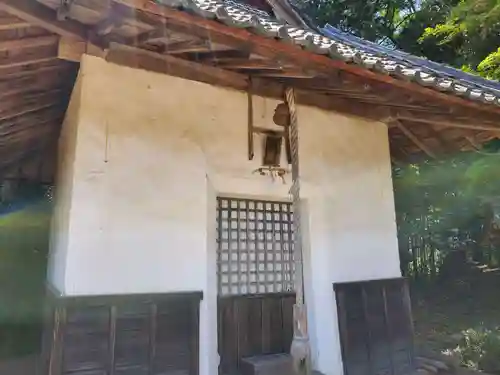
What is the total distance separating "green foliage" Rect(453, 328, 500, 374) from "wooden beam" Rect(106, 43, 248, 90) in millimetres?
6190

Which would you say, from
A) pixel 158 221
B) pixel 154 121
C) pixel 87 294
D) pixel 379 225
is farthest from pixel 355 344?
pixel 154 121

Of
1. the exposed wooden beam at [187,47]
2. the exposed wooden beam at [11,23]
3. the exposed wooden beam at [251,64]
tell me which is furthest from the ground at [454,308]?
the exposed wooden beam at [11,23]

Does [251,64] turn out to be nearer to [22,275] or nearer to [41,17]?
[41,17]

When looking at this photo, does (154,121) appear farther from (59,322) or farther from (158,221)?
(59,322)

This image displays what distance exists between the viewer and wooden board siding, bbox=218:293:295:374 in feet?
12.7

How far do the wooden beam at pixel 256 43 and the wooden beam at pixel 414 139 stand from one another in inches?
75.0

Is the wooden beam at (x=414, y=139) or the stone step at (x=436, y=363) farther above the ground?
the wooden beam at (x=414, y=139)

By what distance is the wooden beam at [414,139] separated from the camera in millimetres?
5391

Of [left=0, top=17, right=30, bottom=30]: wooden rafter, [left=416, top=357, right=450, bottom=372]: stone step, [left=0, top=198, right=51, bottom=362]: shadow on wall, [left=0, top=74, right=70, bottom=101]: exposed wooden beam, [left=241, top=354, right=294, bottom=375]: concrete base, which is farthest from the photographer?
[left=0, top=198, right=51, bottom=362]: shadow on wall

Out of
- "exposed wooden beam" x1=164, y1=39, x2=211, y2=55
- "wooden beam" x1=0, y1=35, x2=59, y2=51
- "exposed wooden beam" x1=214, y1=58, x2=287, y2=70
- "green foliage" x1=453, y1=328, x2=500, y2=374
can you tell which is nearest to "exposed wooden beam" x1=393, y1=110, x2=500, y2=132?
"exposed wooden beam" x1=214, y1=58, x2=287, y2=70

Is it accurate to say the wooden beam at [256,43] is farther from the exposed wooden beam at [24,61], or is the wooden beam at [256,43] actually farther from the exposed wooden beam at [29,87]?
the exposed wooden beam at [29,87]

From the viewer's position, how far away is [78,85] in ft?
11.8

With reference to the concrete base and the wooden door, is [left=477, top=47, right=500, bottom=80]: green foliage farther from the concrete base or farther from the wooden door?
the concrete base

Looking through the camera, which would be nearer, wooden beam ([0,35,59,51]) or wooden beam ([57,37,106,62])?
wooden beam ([0,35,59,51])
